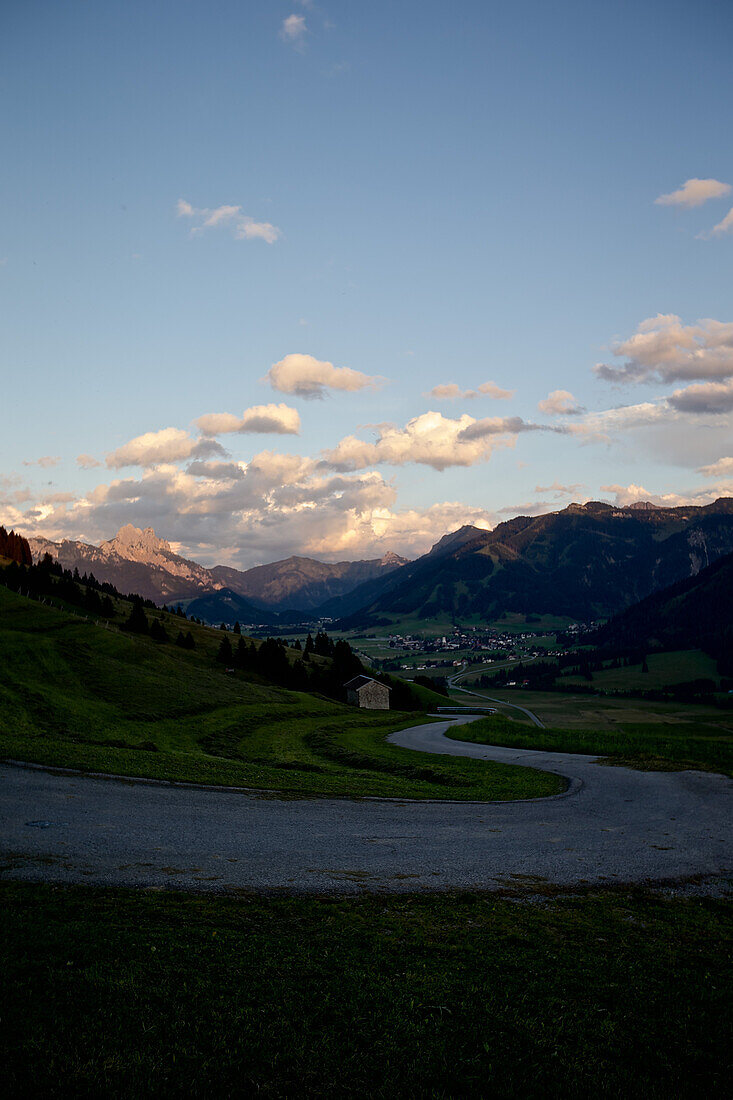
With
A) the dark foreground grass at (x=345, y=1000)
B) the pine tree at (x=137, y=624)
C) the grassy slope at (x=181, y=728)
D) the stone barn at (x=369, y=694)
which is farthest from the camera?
the pine tree at (x=137, y=624)

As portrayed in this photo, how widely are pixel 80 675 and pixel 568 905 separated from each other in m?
45.6

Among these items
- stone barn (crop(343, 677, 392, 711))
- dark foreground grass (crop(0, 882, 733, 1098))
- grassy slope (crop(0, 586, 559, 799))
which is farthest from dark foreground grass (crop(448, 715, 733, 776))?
stone barn (crop(343, 677, 392, 711))

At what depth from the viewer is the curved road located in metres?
14.4

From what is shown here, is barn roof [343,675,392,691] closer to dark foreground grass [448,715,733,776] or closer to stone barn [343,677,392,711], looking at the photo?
stone barn [343,677,392,711]

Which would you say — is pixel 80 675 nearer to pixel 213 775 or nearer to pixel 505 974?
pixel 213 775

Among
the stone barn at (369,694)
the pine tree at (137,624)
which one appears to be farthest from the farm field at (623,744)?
the pine tree at (137,624)

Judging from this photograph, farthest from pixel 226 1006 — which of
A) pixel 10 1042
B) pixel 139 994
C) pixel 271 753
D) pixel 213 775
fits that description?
pixel 271 753

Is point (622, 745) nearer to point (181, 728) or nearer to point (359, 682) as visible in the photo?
point (181, 728)

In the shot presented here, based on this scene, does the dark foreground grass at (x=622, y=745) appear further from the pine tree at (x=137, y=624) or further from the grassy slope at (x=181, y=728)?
the pine tree at (x=137, y=624)

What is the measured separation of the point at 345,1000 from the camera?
892 cm

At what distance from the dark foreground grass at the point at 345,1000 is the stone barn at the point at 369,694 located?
86.5m

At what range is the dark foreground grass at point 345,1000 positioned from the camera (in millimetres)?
7246

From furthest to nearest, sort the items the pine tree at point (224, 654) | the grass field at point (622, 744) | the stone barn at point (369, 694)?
the stone barn at point (369, 694)
the pine tree at point (224, 654)
the grass field at point (622, 744)

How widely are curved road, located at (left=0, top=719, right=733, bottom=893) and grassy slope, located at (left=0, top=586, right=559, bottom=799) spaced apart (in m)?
3.05
